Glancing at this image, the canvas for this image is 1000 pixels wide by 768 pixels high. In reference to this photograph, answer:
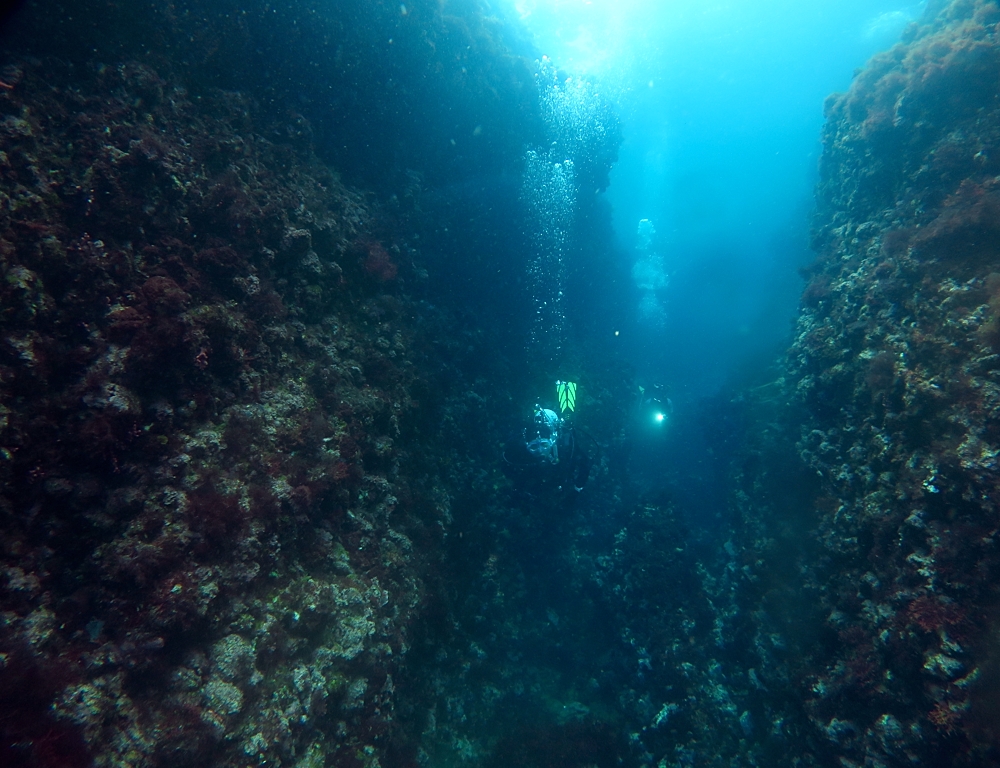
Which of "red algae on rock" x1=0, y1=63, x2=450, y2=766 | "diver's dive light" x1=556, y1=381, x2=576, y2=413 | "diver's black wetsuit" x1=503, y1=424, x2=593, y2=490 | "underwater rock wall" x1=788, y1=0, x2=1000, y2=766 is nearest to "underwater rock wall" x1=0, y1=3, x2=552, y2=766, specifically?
"red algae on rock" x1=0, y1=63, x2=450, y2=766

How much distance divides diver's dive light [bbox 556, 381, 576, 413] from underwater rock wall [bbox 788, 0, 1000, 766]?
20.7 ft

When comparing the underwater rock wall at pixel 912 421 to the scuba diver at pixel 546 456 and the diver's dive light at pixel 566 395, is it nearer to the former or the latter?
the scuba diver at pixel 546 456

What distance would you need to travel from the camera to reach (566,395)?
14219 mm

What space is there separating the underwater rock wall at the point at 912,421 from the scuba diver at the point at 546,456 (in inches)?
220

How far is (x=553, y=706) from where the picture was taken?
9438mm

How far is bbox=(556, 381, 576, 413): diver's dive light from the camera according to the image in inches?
559

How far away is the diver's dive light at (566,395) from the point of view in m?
14.2

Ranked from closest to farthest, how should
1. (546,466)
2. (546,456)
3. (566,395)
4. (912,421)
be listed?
(912,421) → (546,456) → (546,466) → (566,395)

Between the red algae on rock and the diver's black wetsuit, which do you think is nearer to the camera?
the red algae on rock

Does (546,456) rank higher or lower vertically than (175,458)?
higher

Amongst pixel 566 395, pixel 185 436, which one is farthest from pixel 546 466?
pixel 185 436

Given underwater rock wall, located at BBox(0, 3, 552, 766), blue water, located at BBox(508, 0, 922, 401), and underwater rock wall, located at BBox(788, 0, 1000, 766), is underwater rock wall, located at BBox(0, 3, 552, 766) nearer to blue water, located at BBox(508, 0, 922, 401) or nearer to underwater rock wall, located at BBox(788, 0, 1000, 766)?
underwater rock wall, located at BBox(788, 0, 1000, 766)

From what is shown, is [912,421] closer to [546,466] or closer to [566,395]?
[546,466]

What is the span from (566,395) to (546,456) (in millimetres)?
3189
